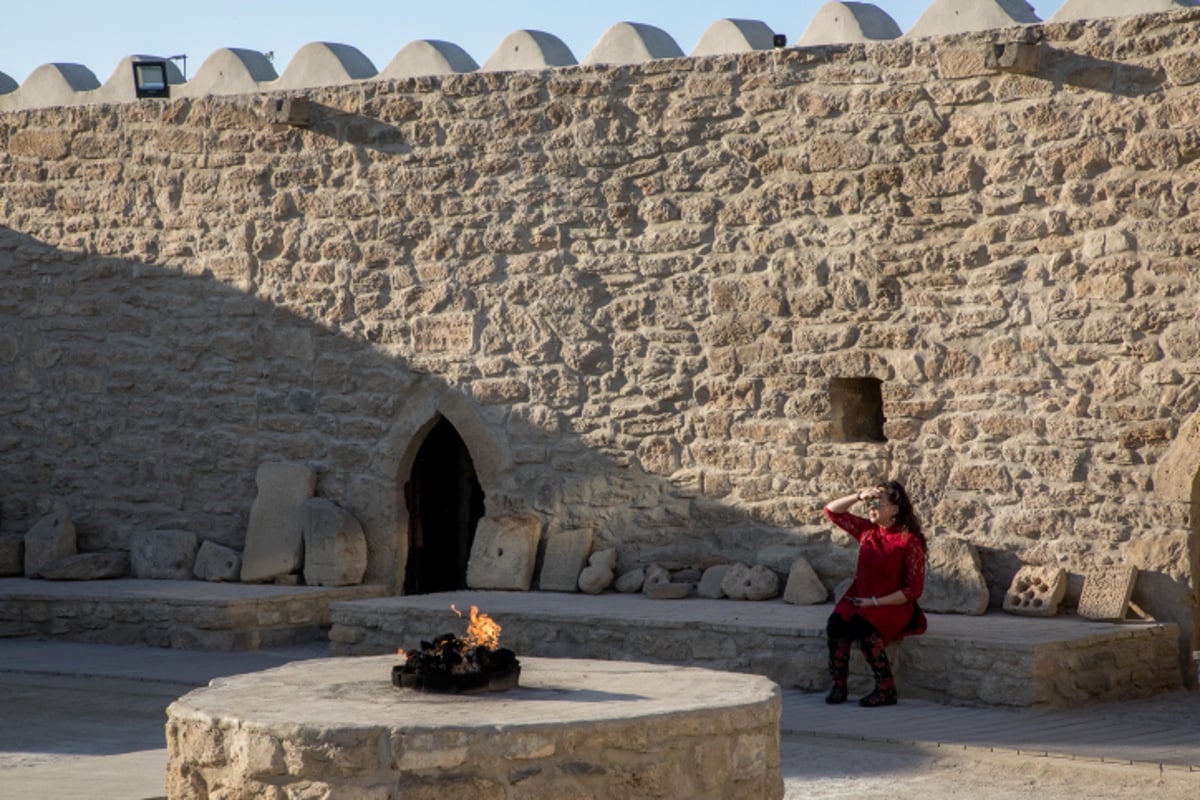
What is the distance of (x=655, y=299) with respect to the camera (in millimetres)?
9812

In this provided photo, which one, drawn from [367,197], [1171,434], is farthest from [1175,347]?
[367,197]

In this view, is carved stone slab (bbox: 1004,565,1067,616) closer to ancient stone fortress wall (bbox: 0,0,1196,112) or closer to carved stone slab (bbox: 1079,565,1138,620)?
carved stone slab (bbox: 1079,565,1138,620)

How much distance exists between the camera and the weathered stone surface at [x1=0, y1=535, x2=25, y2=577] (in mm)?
11336

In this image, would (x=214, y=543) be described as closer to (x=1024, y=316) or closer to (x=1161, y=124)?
(x=1024, y=316)

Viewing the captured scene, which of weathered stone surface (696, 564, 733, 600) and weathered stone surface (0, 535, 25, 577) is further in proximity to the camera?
weathered stone surface (0, 535, 25, 577)

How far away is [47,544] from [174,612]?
5.30ft

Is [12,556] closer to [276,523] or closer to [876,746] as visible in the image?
[276,523]

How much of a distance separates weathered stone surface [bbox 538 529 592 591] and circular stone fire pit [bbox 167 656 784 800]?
15.1 feet

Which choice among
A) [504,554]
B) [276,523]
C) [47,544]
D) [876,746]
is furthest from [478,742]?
[47,544]

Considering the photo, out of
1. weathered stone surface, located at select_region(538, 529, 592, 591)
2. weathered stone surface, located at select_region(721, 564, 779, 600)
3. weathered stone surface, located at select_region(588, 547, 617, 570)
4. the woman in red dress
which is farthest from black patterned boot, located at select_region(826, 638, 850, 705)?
weathered stone surface, located at select_region(538, 529, 592, 591)

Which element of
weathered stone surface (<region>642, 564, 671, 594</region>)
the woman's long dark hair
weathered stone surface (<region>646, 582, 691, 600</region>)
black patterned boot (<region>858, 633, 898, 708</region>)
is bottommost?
black patterned boot (<region>858, 633, 898, 708</region>)

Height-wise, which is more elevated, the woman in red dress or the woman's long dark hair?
the woman's long dark hair

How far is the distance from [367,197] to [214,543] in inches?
96.0

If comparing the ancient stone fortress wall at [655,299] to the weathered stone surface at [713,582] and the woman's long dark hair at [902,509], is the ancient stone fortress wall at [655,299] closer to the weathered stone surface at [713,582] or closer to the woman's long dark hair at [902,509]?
the weathered stone surface at [713,582]
